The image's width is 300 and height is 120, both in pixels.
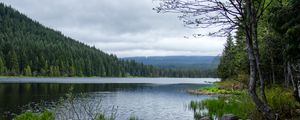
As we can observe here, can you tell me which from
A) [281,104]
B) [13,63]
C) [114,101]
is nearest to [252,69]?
[281,104]

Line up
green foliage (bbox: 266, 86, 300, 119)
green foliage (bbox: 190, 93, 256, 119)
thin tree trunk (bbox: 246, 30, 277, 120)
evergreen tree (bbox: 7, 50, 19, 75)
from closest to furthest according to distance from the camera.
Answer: thin tree trunk (bbox: 246, 30, 277, 120) → green foliage (bbox: 266, 86, 300, 119) → green foliage (bbox: 190, 93, 256, 119) → evergreen tree (bbox: 7, 50, 19, 75)

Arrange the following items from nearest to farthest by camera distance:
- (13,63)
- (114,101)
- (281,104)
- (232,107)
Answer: (281,104)
(232,107)
(114,101)
(13,63)

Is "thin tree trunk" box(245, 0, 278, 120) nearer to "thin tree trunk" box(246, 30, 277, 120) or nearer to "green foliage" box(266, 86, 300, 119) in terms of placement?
"thin tree trunk" box(246, 30, 277, 120)

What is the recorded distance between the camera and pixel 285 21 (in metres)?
15.7

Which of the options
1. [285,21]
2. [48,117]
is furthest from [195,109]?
[48,117]

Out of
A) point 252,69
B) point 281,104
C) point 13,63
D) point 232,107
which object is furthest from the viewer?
point 13,63

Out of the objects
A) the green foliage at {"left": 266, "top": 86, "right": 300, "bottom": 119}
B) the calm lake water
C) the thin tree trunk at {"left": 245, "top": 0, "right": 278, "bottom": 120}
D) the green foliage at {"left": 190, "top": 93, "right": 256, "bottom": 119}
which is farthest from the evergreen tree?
the thin tree trunk at {"left": 245, "top": 0, "right": 278, "bottom": 120}

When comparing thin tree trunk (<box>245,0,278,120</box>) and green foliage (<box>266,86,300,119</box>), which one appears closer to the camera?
thin tree trunk (<box>245,0,278,120</box>)

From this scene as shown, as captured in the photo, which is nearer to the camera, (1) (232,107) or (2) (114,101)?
(1) (232,107)

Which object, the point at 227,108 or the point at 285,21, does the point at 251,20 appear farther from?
the point at 227,108

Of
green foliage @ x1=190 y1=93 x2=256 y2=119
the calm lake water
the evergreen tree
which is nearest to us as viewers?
green foliage @ x1=190 y1=93 x2=256 y2=119

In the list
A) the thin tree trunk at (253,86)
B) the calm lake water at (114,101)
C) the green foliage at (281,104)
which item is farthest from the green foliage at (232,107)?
the thin tree trunk at (253,86)

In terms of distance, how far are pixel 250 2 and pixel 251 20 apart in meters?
0.61

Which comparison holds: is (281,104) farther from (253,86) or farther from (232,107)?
(232,107)
